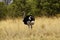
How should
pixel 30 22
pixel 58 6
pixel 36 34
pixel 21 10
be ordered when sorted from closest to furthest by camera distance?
1. pixel 36 34
2. pixel 30 22
3. pixel 58 6
4. pixel 21 10

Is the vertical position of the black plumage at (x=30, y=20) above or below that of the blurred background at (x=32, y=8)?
above

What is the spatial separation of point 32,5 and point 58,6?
207cm

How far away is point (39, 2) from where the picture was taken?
19.3 metres

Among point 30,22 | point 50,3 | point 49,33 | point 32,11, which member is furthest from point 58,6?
point 49,33

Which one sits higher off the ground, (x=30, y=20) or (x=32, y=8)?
(x=30, y=20)

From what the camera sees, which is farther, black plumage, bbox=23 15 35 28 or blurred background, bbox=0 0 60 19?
blurred background, bbox=0 0 60 19

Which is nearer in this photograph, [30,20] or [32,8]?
[30,20]

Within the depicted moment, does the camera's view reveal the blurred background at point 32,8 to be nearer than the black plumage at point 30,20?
No

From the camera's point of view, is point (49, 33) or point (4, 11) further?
point (4, 11)

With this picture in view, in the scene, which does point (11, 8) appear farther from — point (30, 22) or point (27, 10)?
point (30, 22)

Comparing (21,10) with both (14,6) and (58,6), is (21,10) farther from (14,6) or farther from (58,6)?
(58,6)

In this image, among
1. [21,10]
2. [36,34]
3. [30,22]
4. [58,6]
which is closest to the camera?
[36,34]

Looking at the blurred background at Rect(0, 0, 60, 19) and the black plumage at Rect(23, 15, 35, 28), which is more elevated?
the black plumage at Rect(23, 15, 35, 28)

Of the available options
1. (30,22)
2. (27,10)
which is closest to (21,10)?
(27,10)
